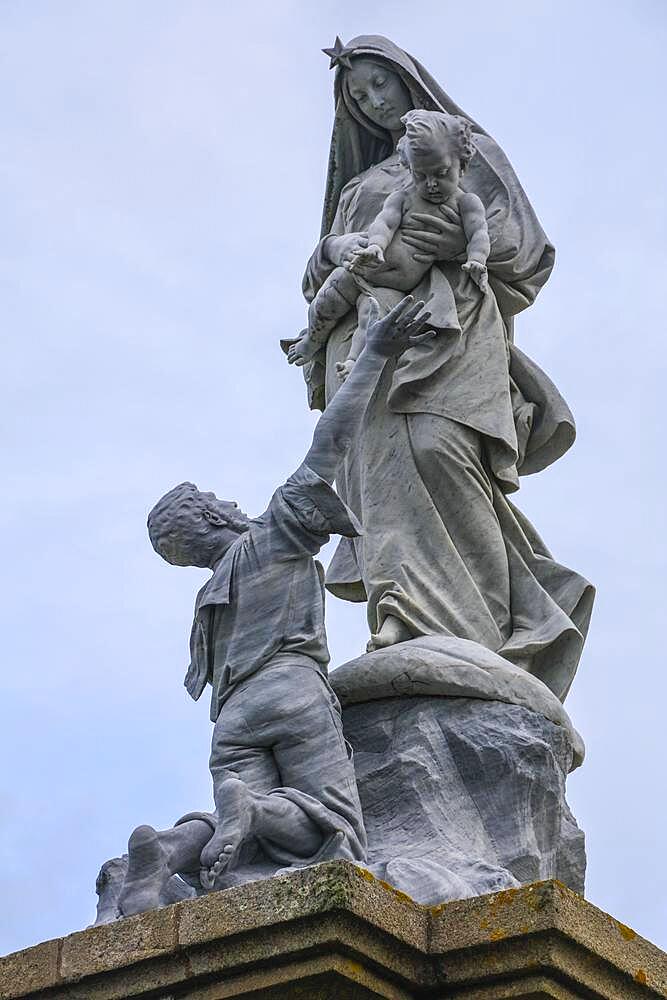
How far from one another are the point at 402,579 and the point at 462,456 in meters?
0.63

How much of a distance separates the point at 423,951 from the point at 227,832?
0.98 metres

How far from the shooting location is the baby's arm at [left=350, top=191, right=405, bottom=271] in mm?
9188

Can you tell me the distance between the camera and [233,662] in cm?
793

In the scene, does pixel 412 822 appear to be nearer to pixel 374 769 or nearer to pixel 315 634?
pixel 374 769

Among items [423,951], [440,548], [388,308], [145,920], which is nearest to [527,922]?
[423,951]

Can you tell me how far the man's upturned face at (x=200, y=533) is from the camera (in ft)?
27.0

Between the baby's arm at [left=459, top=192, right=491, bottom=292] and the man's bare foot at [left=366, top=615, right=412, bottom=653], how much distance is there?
1.61m

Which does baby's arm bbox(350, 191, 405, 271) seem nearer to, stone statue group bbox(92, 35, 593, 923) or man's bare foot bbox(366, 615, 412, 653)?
stone statue group bbox(92, 35, 593, 923)

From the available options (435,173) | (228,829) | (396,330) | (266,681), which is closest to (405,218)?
(435,173)

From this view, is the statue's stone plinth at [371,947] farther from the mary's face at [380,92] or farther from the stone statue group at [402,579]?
the mary's face at [380,92]

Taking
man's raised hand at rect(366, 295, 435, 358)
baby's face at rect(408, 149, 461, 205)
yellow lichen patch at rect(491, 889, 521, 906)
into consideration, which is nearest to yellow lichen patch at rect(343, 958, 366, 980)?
yellow lichen patch at rect(491, 889, 521, 906)

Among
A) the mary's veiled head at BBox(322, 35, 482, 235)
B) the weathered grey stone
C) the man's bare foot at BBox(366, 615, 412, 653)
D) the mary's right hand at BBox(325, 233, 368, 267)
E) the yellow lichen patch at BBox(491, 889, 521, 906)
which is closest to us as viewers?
the yellow lichen patch at BBox(491, 889, 521, 906)

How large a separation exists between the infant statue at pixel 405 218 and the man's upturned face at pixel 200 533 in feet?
3.59

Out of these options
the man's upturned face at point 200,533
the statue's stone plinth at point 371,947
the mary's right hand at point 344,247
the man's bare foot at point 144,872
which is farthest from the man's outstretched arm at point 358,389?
the statue's stone plinth at point 371,947
